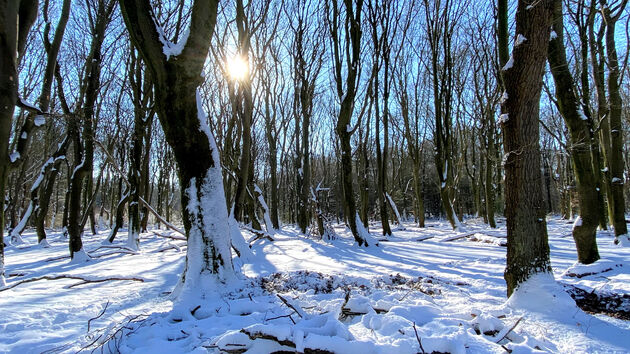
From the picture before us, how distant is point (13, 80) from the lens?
4.37 metres

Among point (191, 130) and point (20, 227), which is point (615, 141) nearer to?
point (191, 130)

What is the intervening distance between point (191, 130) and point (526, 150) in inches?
147

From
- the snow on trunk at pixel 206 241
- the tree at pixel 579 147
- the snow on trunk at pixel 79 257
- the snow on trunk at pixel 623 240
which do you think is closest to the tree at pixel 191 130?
the snow on trunk at pixel 206 241

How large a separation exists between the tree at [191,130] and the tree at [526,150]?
10.4 ft

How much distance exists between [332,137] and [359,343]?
23.1 meters

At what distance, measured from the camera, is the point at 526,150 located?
327 cm

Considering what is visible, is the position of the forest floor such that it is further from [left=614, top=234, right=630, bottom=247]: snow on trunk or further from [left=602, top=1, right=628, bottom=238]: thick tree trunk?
[left=602, top=1, right=628, bottom=238]: thick tree trunk

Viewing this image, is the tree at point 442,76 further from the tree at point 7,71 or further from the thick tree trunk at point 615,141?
the tree at point 7,71

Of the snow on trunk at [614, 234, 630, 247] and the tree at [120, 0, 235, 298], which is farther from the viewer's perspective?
the snow on trunk at [614, 234, 630, 247]

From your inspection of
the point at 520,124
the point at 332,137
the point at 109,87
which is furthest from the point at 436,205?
the point at 520,124

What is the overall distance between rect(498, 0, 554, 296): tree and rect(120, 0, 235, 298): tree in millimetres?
3169

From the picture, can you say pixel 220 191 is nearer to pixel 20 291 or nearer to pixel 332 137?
pixel 20 291

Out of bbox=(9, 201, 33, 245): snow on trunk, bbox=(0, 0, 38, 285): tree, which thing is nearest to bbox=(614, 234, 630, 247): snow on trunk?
bbox=(0, 0, 38, 285): tree

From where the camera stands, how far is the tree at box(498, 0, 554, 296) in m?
3.20
